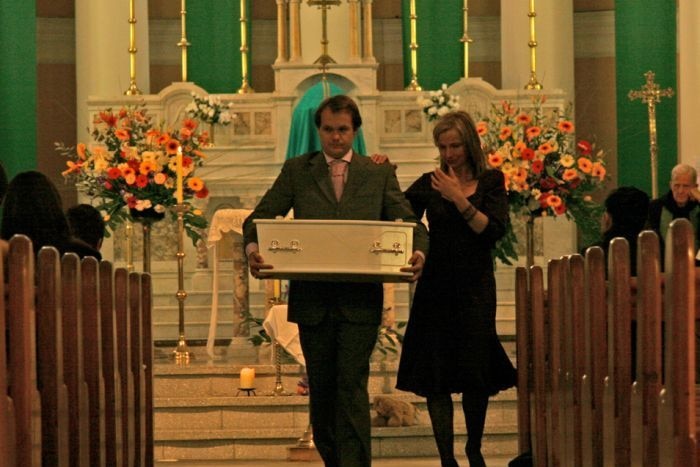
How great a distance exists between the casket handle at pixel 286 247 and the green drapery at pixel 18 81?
9.08 m

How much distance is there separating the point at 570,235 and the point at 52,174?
4.80 metres

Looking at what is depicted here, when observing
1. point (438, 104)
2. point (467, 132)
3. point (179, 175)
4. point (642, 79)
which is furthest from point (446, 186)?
point (642, 79)

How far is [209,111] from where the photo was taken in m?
11.7

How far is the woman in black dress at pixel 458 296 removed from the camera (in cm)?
578

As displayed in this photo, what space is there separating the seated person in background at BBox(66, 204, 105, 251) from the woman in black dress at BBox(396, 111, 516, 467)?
2.79 metres

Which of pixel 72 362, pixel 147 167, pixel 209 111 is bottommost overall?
pixel 72 362

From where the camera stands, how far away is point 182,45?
13.1 m

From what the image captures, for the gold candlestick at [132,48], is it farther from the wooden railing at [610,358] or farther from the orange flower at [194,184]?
the wooden railing at [610,358]

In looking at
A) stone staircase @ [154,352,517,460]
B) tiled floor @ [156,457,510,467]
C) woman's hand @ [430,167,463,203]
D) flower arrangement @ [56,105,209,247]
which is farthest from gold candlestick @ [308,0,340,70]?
woman's hand @ [430,167,463,203]

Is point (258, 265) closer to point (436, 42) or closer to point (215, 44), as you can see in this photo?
point (215, 44)

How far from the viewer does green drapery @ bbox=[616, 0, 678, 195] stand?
1430 centimetres

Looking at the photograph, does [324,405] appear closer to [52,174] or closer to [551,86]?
[551,86]

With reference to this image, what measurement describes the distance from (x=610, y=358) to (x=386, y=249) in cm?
115

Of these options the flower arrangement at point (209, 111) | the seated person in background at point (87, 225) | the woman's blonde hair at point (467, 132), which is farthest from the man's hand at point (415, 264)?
the flower arrangement at point (209, 111)
